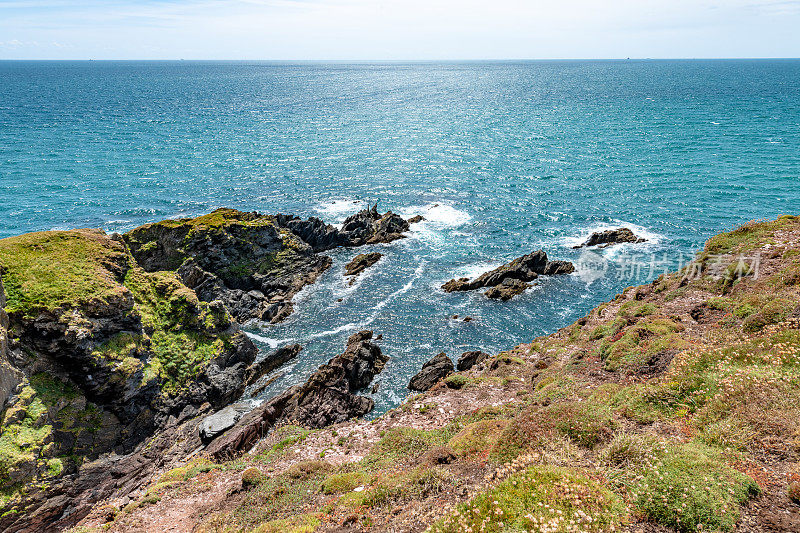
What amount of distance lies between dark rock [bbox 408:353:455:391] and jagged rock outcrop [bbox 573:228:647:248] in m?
33.9

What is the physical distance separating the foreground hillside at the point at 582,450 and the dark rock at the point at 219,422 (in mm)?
2657

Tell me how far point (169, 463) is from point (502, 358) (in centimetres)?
2516

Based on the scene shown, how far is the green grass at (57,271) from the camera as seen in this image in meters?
27.1

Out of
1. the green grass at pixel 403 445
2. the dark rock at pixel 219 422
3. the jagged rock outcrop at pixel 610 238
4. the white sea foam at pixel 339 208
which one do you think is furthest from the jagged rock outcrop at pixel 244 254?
the jagged rock outcrop at pixel 610 238

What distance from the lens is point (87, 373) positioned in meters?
27.5

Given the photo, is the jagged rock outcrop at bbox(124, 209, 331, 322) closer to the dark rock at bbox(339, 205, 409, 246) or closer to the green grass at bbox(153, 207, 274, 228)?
the green grass at bbox(153, 207, 274, 228)

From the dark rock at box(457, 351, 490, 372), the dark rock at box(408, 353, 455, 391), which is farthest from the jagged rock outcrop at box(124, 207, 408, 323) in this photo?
the dark rock at box(457, 351, 490, 372)

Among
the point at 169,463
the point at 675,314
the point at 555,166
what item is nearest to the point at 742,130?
the point at 555,166

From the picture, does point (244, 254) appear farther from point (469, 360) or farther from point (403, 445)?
point (403, 445)

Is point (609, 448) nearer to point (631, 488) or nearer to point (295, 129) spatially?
point (631, 488)

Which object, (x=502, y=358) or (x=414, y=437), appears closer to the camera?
(x=414, y=437)

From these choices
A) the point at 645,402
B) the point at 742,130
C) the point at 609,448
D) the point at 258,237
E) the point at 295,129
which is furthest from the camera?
the point at 295,129

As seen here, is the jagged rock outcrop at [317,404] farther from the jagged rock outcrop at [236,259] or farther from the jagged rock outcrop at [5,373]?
the jagged rock outcrop at [236,259]

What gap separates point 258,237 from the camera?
180 feet
